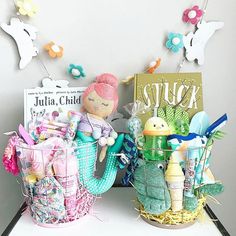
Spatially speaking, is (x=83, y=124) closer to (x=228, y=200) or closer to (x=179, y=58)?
(x=179, y=58)

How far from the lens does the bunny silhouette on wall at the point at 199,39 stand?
978 mm

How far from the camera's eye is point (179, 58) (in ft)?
3.28

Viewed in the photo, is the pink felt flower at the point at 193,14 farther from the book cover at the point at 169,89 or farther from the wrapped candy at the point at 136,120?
the wrapped candy at the point at 136,120

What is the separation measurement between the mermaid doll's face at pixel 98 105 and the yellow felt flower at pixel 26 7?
1.00ft

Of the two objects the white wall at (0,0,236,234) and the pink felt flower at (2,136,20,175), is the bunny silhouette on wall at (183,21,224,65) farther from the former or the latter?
the pink felt flower at (2,136,20,175)

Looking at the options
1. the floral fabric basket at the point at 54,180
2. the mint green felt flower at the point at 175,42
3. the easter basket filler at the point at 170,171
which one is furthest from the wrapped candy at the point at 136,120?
the mint green felt flower at the point at 175,42

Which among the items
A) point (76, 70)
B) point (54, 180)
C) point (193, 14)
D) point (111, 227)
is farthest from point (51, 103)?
point (193, 14)

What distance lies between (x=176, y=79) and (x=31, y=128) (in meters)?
0.39

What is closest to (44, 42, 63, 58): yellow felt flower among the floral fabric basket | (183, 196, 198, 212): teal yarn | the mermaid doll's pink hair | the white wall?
the white wall

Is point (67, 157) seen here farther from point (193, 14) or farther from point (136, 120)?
point (193, 14)

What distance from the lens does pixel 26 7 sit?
939mm

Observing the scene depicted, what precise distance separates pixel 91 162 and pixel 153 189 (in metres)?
0.17

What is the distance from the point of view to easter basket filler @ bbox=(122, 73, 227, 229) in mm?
752

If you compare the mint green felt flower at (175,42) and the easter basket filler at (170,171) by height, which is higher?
the mint green felt flower at (175,42)
